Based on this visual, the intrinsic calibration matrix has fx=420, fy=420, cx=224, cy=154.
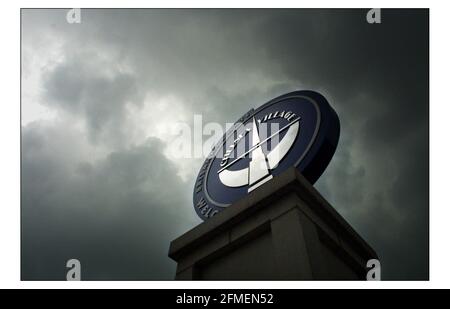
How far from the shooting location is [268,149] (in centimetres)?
886

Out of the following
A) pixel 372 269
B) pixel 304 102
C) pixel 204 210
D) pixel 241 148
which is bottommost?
pixel 372 269

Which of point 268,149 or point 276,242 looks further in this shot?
point 268,149

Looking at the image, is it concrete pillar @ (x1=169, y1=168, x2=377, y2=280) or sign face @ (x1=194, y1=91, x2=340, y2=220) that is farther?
sign face @ (x1=194, y1=91, x2=340, y2=220)

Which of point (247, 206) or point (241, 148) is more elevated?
point (241, 148)

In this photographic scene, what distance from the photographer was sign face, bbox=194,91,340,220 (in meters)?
7.85

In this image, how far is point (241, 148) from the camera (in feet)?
32.0

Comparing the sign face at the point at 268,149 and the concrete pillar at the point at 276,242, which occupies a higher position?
the sign face at the point at 268,149

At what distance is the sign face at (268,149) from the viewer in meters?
7.85

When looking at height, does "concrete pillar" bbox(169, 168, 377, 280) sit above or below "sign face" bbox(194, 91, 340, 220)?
below

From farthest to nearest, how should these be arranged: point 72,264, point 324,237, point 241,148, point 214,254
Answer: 1. point 241,148
2. point 214,254
3. point 324,237
4. point 72,264

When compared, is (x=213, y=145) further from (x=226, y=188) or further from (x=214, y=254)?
→ (x=214, y=254)

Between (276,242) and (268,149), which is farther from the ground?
(268,149)

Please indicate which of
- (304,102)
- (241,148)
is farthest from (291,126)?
(241,148)

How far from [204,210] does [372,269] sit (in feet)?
11.7
